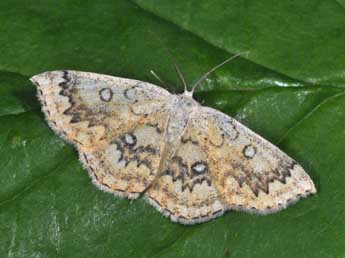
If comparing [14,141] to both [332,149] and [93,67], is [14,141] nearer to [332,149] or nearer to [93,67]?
[93,67]

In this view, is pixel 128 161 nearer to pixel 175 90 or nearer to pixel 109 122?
pixel 109 122

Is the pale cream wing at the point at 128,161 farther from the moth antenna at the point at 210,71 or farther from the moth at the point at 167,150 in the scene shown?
the moth antenna at the point at 210,71

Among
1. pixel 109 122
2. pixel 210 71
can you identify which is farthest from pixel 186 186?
pixel 210 71

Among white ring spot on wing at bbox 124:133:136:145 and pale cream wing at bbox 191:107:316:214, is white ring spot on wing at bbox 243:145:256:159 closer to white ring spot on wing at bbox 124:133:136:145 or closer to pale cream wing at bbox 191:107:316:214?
pale cream wing at bbox 191:107:316:214

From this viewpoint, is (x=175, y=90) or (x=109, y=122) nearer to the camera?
(x=109, y=122)

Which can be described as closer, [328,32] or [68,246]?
[68,246]

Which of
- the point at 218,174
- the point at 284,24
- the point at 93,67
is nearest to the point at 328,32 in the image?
the point at 284,24

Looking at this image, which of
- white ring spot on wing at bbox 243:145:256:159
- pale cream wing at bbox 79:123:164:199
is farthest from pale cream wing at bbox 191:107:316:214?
pale cream wing at bbox 79:123:164:199
